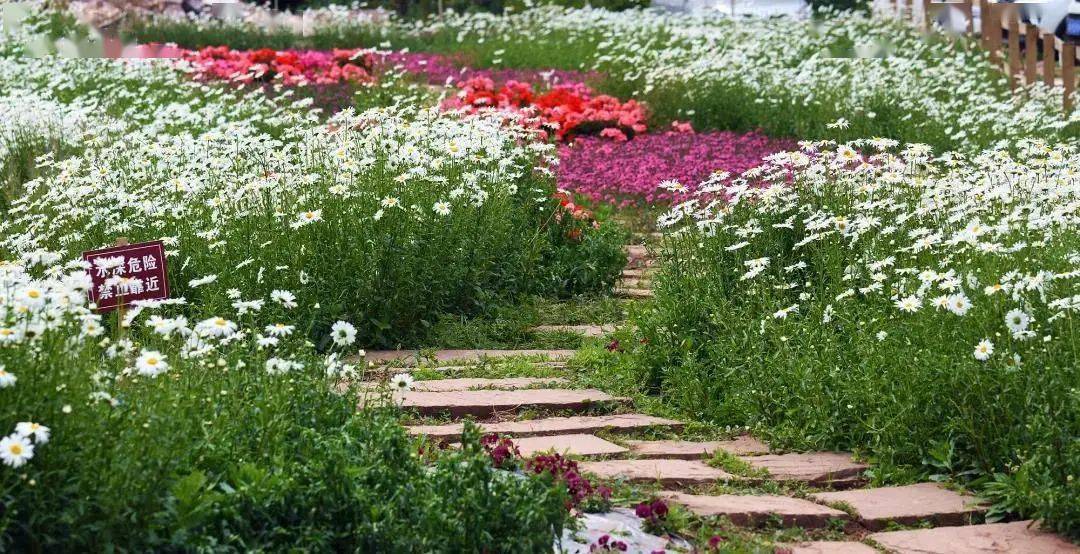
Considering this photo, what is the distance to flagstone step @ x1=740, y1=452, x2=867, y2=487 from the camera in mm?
4324

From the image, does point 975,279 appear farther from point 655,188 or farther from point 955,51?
point 955,51

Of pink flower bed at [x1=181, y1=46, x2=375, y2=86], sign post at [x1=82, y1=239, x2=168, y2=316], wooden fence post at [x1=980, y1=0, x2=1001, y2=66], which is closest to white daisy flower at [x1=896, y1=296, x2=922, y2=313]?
sign post at [x1=82, y1=239, x2=168, y2=316]

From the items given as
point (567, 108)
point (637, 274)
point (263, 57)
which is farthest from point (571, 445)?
point (263, 57)

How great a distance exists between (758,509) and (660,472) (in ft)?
1.39

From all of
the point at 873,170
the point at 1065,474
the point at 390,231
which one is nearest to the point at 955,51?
the point at 873,170

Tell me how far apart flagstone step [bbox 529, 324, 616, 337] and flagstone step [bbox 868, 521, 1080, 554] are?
2.62 m

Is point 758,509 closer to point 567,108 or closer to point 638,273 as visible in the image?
point 638,273

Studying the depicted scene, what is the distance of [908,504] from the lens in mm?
4012

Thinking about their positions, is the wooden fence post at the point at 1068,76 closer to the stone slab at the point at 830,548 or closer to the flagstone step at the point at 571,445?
the flagstone step at the point at 571,445

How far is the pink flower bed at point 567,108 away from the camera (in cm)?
1127

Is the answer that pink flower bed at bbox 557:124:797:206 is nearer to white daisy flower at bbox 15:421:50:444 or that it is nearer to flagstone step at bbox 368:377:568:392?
flagstone step at bbox 368:377:568:392

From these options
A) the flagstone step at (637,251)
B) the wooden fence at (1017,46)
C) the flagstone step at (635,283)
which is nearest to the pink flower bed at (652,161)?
the flagstone step at (637,251)

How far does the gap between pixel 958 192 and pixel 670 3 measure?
22.4 meters

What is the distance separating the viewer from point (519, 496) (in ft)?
11.0
